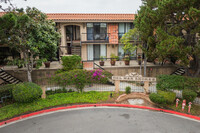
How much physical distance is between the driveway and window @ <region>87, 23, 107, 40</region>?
41.2 ft

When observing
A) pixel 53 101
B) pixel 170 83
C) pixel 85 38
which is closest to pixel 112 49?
pixel 85 38

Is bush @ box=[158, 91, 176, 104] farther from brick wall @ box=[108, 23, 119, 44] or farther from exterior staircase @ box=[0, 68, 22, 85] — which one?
exterior staircase @ box=[0, 68, 22, 85]

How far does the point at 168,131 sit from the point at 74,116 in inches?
218

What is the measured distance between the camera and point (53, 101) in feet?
35.3

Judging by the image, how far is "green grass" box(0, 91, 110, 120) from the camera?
9445 millimetres

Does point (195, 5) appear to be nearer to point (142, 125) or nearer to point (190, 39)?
point (190, 39)

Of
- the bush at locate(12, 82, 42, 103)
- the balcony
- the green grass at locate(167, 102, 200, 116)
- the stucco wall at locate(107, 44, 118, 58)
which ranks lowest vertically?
the green grass at locate(167, 102, 200, 116)

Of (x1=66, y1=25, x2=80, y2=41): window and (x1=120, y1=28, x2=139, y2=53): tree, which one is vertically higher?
(x1=66, y1=25, x2=80, y2=41): window

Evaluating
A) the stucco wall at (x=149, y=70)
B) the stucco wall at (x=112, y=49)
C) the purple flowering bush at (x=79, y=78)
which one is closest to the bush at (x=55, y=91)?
the purple flowering bush at (x=79, y=78)

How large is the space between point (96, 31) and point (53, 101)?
12.4 metres

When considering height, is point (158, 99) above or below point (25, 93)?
below

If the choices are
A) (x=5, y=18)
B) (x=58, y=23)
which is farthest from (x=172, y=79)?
(x=58, y=23)

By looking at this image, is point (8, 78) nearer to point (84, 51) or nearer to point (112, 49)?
point (84, 51)

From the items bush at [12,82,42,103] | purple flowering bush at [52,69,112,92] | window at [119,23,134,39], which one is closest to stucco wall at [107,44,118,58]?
window at [119,23,134,39]
